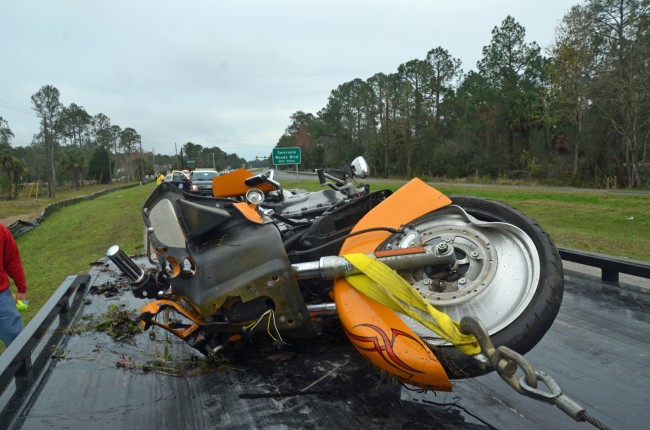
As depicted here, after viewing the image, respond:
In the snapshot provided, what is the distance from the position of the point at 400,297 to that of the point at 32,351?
225 centimetres

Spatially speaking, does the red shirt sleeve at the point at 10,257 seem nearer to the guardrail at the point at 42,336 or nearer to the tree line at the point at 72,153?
the guardrail at the point at 42,336

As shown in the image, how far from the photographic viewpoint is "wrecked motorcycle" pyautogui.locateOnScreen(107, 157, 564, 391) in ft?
7.68

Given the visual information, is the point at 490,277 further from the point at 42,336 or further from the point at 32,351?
the point at 42,336

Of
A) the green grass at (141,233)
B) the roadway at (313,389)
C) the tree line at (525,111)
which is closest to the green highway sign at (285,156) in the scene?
the green grass at (141,233)

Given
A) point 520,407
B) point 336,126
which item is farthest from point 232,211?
point 336,126

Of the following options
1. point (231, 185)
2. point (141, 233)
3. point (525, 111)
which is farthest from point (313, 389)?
point (525, 111)

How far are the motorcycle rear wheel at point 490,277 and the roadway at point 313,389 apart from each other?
285 millimetres

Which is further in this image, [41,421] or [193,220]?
[193,220]

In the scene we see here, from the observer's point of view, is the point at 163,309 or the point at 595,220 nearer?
the point at 163,309

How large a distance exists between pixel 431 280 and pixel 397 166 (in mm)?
51748

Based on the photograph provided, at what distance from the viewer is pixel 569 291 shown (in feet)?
13.7

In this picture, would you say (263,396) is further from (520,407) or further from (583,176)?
(583,176)

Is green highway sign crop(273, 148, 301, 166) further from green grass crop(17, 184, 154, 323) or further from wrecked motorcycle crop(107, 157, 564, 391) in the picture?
wrecked motorcycle crop(107, 157, 564, 391)

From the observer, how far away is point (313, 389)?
8.70 ft
